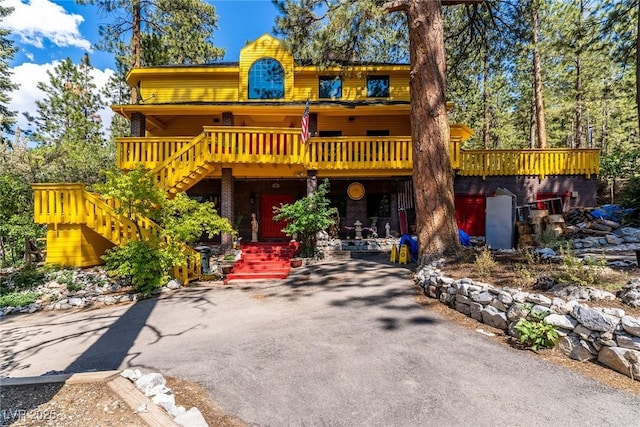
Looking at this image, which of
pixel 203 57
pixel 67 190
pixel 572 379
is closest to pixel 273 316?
pixel 572 379

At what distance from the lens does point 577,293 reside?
14.8 ft

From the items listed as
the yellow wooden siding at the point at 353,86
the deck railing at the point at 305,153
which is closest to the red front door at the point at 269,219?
the deck railing at the point at 305,153

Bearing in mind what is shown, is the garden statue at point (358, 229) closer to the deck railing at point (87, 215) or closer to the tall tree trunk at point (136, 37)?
the deck railing at point (87, 215)

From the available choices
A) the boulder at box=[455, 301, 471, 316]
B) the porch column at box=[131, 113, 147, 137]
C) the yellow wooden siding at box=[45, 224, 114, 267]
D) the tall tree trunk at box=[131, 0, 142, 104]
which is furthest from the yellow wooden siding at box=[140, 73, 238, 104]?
the boulder at box=[455, 301, 471, 316]

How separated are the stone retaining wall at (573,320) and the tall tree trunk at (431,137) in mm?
2392

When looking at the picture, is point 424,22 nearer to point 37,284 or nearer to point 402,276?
point 402,276

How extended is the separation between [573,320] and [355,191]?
1083 cm

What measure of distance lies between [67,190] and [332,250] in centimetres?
838

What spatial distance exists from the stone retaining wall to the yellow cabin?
7.76 metres

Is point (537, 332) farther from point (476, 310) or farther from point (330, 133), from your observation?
point (330, 133)

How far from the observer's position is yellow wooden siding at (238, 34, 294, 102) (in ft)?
53.4

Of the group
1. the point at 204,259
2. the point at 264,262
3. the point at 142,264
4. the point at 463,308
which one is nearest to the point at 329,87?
the point at 264,262

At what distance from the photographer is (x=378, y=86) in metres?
16.8

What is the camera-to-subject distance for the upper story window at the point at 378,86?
16734 millimetres
